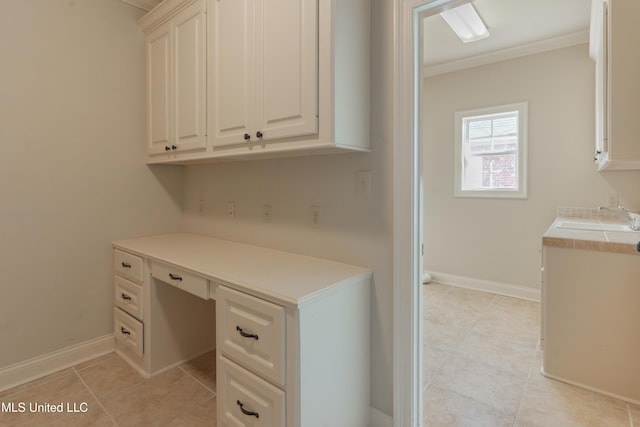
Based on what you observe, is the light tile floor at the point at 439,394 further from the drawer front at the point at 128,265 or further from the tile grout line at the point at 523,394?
the drawer front at the point at 128,265

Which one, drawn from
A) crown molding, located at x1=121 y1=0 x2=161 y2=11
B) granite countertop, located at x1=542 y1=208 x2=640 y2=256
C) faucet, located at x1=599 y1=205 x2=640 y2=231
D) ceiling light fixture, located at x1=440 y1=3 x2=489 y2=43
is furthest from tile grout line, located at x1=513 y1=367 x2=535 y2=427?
crown molding, located at x1=121 y1=0 x2=161 y2=11

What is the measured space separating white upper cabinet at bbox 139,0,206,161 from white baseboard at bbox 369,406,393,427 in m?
1.73

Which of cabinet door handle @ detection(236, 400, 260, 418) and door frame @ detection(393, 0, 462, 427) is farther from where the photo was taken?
door frame @ detection(393, 0, 462, 427)

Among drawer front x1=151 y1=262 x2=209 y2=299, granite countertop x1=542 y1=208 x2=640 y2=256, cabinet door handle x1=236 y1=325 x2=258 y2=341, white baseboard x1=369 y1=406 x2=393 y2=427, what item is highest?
granite countertop x1=542 y1=208 x2=640 y2=256

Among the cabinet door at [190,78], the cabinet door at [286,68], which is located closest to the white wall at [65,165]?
the cabinet door at [190,78]

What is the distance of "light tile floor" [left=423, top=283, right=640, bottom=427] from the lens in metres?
1.71

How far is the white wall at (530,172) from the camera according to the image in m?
3.01

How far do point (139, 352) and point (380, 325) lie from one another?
62.7 inches

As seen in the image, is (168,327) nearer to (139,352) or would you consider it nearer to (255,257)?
(139,352)

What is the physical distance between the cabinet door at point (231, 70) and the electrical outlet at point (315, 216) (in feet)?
1.76

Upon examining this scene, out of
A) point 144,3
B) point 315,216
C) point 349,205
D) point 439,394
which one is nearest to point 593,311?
point 439,394

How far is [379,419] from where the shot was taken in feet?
5.27

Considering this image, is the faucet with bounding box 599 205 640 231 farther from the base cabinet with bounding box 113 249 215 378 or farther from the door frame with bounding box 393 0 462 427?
the base cabinet with bounding box 113 249 215 378

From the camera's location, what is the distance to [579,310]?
196 centimetres
